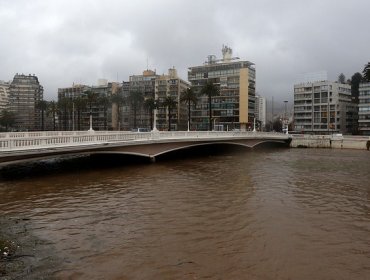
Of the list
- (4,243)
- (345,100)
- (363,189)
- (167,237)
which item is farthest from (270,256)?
(345,100)

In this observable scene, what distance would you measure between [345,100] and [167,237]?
131m

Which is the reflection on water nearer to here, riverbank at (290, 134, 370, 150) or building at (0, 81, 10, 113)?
riverbank at (290, 134, 370, 150)

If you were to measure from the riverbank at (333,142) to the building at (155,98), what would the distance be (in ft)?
184

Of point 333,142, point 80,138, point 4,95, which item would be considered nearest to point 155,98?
point 333,142

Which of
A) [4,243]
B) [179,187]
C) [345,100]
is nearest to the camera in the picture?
[4,243]

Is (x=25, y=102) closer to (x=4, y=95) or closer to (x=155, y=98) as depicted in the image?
(x=4, y=95)

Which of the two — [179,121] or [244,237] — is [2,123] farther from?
[244,237]

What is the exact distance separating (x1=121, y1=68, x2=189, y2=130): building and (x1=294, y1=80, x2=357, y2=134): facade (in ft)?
145

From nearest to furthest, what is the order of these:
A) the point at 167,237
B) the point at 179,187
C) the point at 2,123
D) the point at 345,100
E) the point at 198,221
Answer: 1. the point at 167,237
2. the point at 198,221
3. the point at 179,187
4. the point at 2,123
5. the point at 345,100

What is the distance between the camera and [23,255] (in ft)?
33.0

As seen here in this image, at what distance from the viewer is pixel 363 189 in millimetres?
23453

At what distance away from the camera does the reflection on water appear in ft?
32.8

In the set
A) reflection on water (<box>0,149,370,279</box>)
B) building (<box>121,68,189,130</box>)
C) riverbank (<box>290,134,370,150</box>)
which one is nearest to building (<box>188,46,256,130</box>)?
building (<box>121,68,189,130</box>)

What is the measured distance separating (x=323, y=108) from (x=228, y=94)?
35.0 metres
